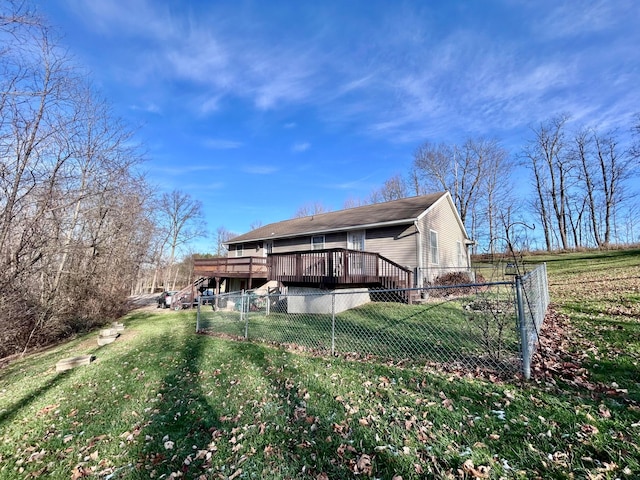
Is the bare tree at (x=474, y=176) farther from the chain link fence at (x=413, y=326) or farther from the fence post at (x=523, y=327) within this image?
the fence post at (x=523, y=327)

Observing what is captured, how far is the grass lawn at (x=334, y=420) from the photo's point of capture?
8.18 feet

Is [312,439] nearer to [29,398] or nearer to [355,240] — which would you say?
[29,398]

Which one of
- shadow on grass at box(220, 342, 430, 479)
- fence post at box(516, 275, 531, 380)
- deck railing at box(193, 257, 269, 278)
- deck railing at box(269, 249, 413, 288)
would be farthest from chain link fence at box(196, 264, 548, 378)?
deck railing at box(193, 257, 269, 278)

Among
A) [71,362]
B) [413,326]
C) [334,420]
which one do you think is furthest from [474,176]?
[71,362]

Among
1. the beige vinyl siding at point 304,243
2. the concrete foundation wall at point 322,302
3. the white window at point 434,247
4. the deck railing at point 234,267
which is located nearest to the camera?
the concrete foundation wall at point 322,302

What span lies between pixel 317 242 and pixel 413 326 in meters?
9.32

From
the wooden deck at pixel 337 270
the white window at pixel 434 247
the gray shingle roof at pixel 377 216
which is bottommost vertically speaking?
the wooden deck at pixel 337 270

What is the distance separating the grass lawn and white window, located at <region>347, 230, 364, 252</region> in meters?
9.18

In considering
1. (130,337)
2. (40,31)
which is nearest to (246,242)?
(130,337)

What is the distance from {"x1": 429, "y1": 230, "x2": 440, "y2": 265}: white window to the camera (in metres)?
14.1

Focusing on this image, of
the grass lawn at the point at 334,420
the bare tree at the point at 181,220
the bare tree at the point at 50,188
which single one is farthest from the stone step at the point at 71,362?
the bare tree at the point at 181,220

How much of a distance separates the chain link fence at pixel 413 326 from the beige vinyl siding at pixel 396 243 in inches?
69.2

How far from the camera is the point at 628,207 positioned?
27.0 metres

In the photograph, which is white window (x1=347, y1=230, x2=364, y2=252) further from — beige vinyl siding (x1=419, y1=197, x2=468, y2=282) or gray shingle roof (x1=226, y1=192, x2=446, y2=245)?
beige vinyl siding (x1=419, y1=197, x2=468, y2=282)
